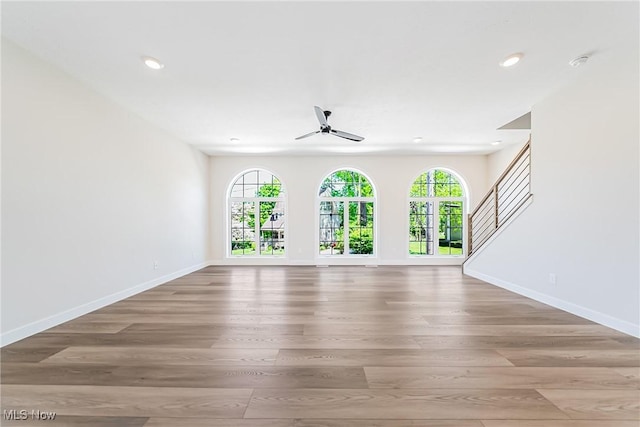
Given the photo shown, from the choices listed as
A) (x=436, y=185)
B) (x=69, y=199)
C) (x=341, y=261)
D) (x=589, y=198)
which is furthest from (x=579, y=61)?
(x=69, y=199)

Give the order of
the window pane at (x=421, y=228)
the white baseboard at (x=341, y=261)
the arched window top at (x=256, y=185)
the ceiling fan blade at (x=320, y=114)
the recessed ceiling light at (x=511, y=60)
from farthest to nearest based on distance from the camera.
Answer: the arched window top at (x=256, y=185)
the window pane at (x=421, y=228)
the white baseboard at (x=341, y=261)
the ceiling fan blade at (x=320, y=114)
the recessed ceiling light at (x=511, y=60)

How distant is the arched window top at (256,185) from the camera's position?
21.5 ft

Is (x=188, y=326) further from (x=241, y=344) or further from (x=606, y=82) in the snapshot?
(x=606, y=82)

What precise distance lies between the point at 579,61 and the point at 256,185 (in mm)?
5853

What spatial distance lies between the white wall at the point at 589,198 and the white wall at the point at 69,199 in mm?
5378

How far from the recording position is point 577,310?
280 centimetres

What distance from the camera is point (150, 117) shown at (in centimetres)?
392

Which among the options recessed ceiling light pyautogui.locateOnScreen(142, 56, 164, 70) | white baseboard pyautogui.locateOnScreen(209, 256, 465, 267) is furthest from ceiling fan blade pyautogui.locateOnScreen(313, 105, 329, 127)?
white baseboard pyautogui.locateOnScreen(209, 256, 465, 267)

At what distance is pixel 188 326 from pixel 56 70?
2.88 metres

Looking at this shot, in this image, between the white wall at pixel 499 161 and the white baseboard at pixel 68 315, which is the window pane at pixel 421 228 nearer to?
the white wall at pixel 499 161

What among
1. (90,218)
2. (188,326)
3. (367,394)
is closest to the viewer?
(367,394)

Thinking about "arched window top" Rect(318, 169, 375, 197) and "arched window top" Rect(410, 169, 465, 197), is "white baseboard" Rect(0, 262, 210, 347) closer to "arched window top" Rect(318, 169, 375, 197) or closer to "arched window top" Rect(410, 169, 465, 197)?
"arched window top" Rect(318, 169, 375, 197)

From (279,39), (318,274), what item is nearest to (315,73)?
(279,39)

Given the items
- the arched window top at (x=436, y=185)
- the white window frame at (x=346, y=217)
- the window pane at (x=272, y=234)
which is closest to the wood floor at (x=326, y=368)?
the white window frame at (x=346, y=217)
